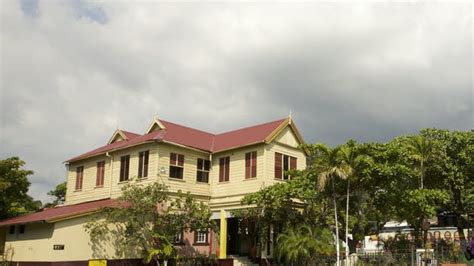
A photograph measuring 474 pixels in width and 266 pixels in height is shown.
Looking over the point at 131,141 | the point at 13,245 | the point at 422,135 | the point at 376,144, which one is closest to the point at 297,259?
the point at 376,144

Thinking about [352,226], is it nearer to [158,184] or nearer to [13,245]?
[158,184]

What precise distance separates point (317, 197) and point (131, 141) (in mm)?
13083

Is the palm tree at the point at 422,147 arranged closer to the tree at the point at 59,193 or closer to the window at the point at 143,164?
the window at the point at 143,164

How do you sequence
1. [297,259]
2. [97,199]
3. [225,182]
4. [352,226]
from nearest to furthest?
[297,259]
[352,226]
[225,182]
[97,199]

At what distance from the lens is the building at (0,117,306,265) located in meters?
30.1

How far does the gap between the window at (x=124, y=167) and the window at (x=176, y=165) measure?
3.32 m

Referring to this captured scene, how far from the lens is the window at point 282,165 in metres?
31.6

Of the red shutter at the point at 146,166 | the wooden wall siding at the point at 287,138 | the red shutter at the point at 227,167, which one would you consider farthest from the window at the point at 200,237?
the wooden wall siding at the point at 287,138

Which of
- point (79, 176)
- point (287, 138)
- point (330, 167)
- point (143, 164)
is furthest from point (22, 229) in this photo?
point (330, 167)

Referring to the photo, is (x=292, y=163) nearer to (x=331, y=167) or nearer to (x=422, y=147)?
(x=331, y=167)

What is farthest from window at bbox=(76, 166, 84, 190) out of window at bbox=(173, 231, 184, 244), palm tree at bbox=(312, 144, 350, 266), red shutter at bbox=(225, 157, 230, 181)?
palm tree at bbox=(312, 144, 350, 266)

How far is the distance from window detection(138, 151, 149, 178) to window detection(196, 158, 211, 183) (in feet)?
10.9

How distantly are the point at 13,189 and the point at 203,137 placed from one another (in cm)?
1660

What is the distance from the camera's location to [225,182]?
3244 cm
